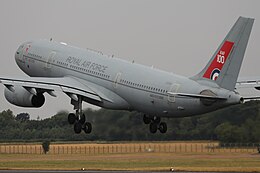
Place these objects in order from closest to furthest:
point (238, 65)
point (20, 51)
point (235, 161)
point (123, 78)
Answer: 1. point (238, 65)
2. point (123, 78)
3. point (20, 51)
4. point (235, 161)

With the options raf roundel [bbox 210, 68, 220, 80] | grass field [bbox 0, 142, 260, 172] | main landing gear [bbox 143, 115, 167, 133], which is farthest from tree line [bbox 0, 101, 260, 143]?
raf roundel [bbox 210, 68, 220, 80]

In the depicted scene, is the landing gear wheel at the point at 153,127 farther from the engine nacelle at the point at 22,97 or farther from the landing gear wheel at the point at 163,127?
the engine nacelle at the point at 22,97

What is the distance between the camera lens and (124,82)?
92625mm

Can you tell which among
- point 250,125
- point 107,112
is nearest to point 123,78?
point 107,112

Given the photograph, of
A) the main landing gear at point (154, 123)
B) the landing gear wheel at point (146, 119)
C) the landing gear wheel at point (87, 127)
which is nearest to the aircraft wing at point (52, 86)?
the landing gear wheel at point (87, 127)

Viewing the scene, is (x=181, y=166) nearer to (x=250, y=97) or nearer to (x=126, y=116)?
(x=126, y=116)

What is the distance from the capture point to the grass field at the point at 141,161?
104 metres

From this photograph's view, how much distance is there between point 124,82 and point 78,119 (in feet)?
17.8

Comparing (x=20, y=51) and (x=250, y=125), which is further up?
(x=20, y=51)

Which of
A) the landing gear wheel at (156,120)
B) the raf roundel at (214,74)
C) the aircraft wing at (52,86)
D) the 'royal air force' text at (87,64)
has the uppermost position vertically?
the 'royal air force' text at (87,64)

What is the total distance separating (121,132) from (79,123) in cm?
375

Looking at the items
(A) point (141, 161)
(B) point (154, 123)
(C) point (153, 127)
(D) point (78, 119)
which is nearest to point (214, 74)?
(B) point (154, 123)

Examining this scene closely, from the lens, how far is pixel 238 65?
3342 inches

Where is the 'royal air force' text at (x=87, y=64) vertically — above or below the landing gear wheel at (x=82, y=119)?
above
